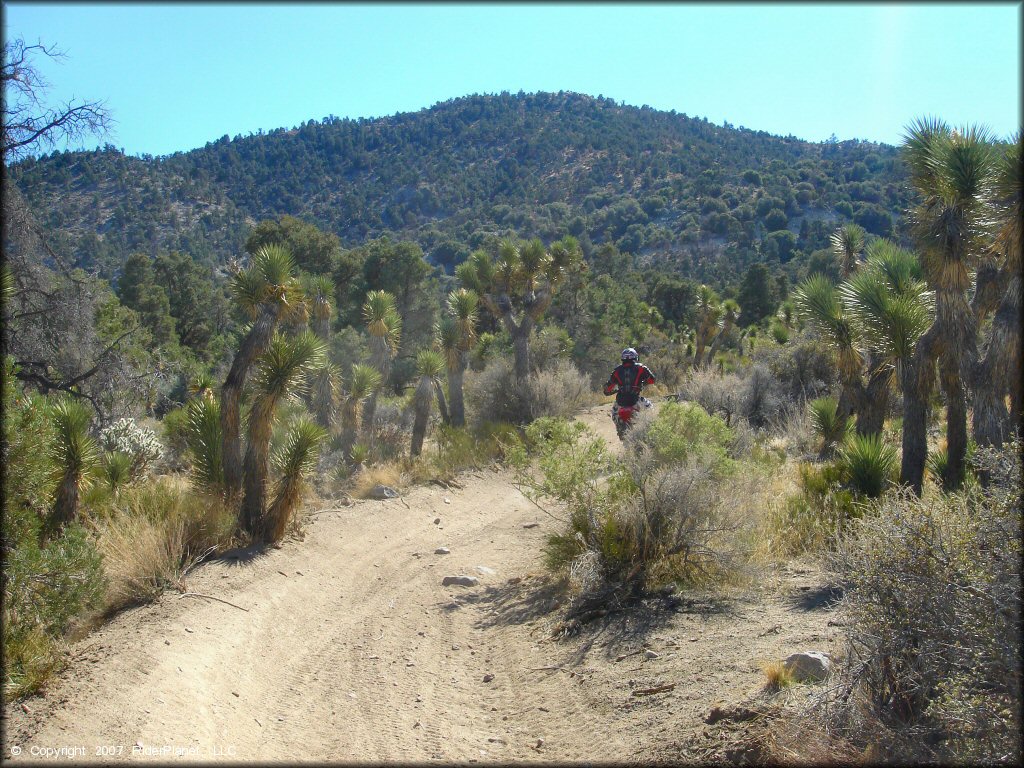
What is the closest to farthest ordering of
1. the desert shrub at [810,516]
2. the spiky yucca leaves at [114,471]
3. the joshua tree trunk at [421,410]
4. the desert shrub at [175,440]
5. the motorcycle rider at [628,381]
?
the desert shrub at [810,516], the spiky yucca leaves at [114,471], the motorcycle rider at [628,381], the desert shrub at [175,440], the joshua tree trunk at [421,410]

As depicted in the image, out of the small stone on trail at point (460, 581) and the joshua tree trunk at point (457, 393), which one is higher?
the joshua tree trunk at point (457, 393)

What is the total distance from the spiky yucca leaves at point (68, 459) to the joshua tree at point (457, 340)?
1109 centimetres

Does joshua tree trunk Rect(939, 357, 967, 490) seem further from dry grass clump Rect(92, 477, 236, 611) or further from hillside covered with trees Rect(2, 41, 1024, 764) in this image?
dry grass clump Rect(92, 477, 236, 611)

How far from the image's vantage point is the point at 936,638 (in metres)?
3.67

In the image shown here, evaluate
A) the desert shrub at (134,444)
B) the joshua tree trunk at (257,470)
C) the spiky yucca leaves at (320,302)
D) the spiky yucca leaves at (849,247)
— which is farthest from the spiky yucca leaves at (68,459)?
the spiky yucca leaves at (849,247)

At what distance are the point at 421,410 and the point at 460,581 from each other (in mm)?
9207

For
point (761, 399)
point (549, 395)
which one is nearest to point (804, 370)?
point (761, 399)

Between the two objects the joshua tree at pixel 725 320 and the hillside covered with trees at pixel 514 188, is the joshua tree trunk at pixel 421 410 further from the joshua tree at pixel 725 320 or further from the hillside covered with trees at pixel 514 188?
the hillside covered with trees at pixel 514 188

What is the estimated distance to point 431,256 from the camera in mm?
59812

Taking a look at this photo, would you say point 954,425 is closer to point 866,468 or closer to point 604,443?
point 866,468

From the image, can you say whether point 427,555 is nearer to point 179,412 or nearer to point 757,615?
point 757,615

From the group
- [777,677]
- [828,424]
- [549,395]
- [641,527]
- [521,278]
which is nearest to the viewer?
[777,677]

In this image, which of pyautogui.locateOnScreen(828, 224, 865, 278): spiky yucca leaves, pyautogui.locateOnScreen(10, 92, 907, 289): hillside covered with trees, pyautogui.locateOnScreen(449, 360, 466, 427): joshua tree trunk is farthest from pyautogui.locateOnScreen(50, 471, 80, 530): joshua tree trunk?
pyautogui.locateOnScreen(10, 92, 907, 289): hillside covered with trees

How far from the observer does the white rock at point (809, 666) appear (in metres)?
4.58
